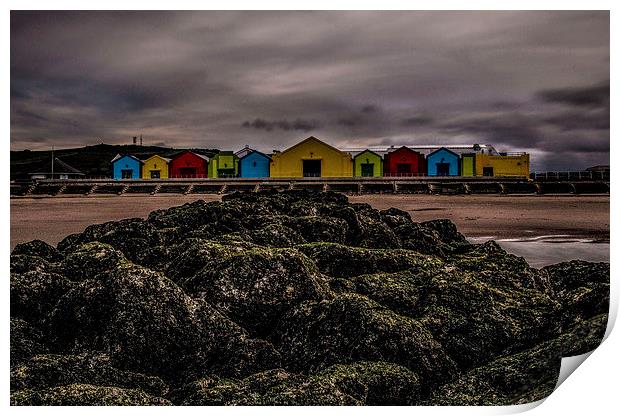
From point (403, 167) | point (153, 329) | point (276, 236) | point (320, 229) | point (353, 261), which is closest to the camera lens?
point (153, 329)

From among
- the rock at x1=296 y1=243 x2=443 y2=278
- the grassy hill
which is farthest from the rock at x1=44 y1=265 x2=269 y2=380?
the grassy hill

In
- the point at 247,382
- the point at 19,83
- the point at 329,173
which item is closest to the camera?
the point at 247,382

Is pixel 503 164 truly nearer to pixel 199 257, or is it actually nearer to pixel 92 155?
pixel 199 257

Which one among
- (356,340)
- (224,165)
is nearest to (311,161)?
(224,165)

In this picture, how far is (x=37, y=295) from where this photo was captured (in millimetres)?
4340

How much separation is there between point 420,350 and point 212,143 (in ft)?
8.51

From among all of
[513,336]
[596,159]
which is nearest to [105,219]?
[513,336]

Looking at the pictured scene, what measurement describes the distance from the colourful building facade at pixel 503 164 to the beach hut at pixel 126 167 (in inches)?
117

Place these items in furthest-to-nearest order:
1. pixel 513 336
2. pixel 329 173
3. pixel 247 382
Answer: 1. pixel 329 173
2. pixel 513 336
3. pixel 247 382

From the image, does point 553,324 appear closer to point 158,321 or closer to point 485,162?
point 485,162

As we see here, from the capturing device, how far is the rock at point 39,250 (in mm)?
5133

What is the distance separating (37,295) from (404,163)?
316 centimetres

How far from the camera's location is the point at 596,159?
Result: 4980 millimetres

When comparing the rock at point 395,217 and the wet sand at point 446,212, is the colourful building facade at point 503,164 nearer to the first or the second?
the wet sand at point 446,212
